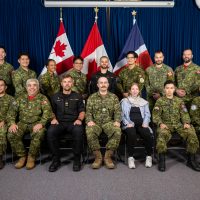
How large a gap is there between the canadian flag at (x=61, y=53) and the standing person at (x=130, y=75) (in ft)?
3.44

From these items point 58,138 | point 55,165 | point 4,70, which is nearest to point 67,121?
point 58,138

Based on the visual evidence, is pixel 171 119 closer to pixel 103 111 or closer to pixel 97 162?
pixel 103 111

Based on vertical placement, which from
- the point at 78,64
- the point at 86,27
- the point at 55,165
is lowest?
A: the point at 55,165

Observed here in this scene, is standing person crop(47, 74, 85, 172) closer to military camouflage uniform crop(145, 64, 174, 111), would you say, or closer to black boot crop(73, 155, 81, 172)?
black boot crop(73, 155, 81, 172)

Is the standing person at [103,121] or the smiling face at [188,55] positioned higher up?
the smiling face at [188,55]

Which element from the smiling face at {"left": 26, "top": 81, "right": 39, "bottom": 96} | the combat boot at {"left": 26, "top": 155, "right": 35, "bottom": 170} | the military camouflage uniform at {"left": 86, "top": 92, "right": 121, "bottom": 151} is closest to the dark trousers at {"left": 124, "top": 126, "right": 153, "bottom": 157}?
the military camouflage uniform at {"left": 86, "top": 92, "right": 121, "bottom": 151}

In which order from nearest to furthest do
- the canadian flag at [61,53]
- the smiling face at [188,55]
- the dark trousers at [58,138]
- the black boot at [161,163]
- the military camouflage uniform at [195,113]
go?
1. the black boot at [161,163]
2. the dark trousers at [58,138]
3. the military camouflage uniform at [195,113]
4. the smiling face at [188,55]
5. the canadian flag at [61,53]

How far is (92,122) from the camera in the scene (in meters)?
4.00

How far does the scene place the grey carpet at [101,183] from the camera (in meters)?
3.05

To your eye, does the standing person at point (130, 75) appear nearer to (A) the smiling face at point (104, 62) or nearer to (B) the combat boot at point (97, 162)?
(A) the smiling face at point (104, 62)

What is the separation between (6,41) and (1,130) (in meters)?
2.20

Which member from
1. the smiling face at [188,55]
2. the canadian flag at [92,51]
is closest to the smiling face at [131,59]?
the canadian flag at [92,51]

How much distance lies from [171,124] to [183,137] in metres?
0.26

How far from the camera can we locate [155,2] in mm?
5172
